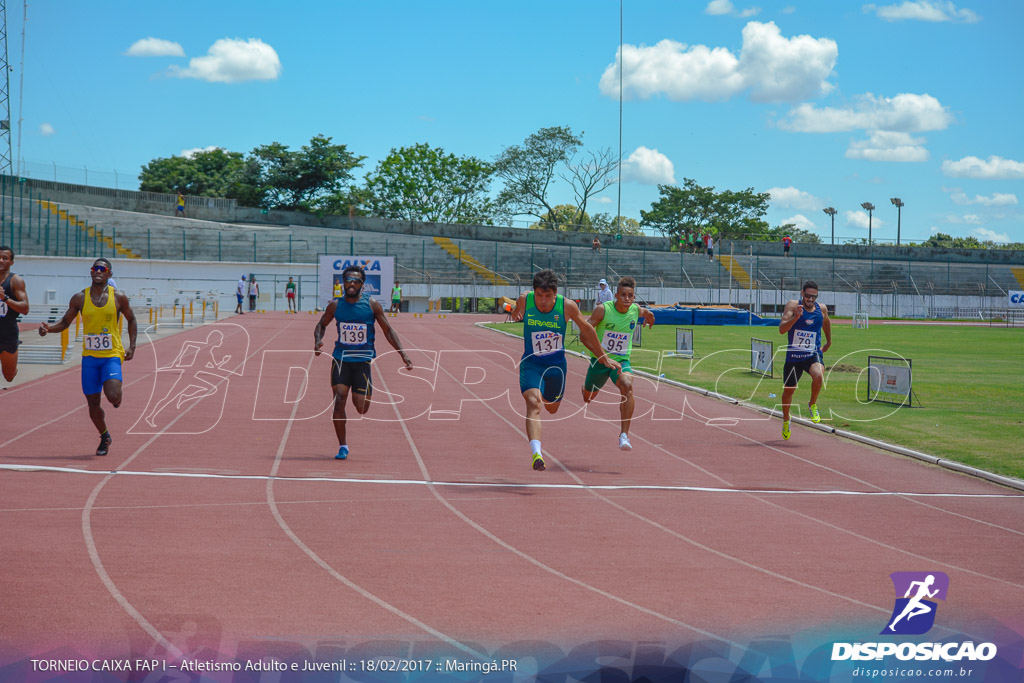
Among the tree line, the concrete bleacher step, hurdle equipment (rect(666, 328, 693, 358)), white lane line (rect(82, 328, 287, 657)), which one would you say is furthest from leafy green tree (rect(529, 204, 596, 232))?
white lane line (rect(82, 328, 287, 657))

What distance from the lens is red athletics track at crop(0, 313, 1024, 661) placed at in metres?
5.52

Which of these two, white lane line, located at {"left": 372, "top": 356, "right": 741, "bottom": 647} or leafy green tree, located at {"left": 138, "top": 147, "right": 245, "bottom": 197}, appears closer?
white lane line, located at {"left": 372, "top": 356, "right": 741, "bottom": 647}

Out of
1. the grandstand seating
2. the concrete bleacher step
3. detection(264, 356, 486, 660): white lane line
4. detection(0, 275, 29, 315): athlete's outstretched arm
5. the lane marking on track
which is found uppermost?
the grandstand seating

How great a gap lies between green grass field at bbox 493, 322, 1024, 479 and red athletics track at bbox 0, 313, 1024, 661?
1.19 m

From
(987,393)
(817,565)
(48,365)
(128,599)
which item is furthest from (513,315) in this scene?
(48,365)

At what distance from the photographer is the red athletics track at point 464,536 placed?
18.1ft

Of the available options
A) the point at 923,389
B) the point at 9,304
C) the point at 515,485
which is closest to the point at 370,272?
the point at 923,389

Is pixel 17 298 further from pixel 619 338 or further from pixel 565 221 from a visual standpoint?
pixel 565 221

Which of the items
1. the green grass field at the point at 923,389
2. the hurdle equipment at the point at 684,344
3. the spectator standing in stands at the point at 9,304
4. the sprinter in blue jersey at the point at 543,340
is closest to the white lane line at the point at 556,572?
the sprinter in blue jersey at the point at 543,340

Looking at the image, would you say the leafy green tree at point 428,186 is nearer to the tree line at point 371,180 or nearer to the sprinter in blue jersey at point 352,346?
the tree line at point 371,180

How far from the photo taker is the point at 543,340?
10.2m

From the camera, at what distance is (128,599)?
5.72 metres

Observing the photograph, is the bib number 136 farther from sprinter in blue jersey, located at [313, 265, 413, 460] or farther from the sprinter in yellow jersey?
sprinter in blue jersey, located at [313, 265, 413, 460]

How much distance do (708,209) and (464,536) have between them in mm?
99844
